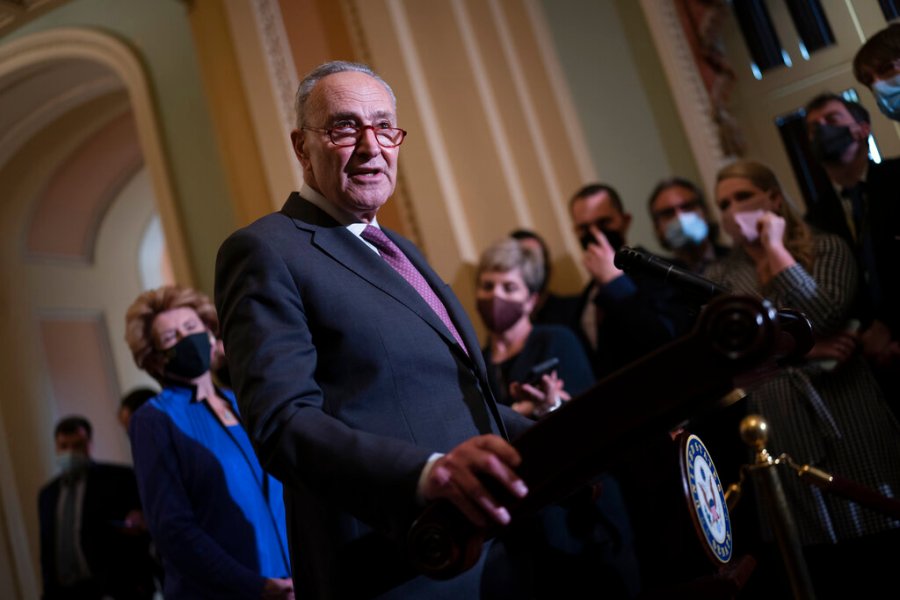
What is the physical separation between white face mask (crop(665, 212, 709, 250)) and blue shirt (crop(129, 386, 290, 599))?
185 centimetres

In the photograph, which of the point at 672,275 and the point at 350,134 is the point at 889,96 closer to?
the point at 672,275

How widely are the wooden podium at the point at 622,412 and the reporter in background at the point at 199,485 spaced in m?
1.48

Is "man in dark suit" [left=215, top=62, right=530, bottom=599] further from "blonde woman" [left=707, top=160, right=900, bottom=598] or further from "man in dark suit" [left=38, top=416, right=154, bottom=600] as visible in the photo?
"man in dark suit" [left=38, top=416, right=154, bottom=600]

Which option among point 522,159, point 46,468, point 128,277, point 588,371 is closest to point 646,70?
point 522,159

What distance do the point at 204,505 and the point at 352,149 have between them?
1352mm

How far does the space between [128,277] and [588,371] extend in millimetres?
5562

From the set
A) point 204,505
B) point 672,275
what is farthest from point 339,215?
point 204,505

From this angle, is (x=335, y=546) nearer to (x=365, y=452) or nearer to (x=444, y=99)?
(x=365, y=452)

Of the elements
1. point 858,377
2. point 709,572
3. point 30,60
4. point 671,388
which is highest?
point 30,60

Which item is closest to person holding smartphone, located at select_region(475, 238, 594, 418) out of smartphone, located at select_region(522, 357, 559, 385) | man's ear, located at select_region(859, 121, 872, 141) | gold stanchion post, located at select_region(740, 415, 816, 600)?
smartphone, located at select_region(522, 357, 559, 385)

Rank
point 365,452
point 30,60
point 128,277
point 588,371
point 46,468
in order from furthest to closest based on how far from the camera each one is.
→ point 128,277, point 46,468, point 30,60, point 588,371, point 365,452

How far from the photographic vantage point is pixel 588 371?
3096mm

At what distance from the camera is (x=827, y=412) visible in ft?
8.43

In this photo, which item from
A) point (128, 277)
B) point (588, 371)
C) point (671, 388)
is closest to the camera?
point (671, 388)
